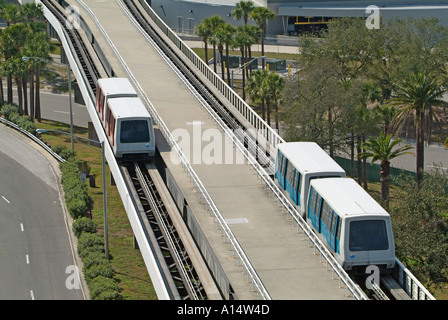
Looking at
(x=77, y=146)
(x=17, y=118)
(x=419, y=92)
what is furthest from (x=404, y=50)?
(x=17, y=118)

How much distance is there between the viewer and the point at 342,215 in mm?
29688

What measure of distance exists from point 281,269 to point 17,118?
4749 centimetres

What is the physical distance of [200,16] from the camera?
11662 centimetres

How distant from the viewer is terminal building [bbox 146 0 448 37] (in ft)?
341

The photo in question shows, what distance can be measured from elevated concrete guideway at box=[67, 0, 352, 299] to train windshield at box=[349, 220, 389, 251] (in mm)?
1621

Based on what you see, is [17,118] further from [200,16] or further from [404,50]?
[200,16]

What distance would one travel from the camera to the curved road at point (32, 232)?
4041cm

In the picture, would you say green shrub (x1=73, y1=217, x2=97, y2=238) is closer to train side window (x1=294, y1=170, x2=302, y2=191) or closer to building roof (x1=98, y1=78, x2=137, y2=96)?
building roof (x1=98, y1=78, x2=137, y2=96)

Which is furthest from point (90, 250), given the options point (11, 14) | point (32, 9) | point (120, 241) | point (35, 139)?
point (11, 14)

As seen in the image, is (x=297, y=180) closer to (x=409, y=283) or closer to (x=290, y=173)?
(x=290, y=173)

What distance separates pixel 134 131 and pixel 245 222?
11.5m

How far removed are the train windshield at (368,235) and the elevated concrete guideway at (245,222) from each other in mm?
1621

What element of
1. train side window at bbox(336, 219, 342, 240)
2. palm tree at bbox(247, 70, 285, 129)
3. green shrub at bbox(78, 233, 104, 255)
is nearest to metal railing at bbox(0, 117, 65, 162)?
palm tree at bbox(247, 70, 285, 129)

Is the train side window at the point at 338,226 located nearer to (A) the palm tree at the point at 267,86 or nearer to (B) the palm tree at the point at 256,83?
(A) the palm tree at the point at 267,86
